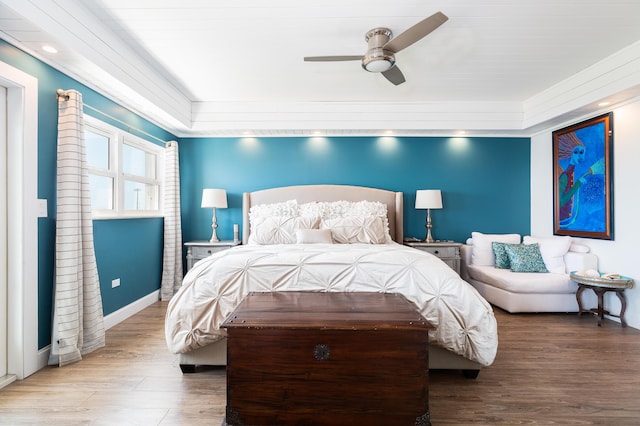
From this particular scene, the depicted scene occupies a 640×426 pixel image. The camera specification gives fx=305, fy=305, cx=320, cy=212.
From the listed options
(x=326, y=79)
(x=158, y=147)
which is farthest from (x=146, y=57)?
(x=326, y=79)

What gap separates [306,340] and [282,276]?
0.67 m

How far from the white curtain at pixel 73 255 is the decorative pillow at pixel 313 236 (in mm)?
1886

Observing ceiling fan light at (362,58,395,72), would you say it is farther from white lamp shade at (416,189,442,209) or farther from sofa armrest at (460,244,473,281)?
sofa armrest at (460,244,473,281)

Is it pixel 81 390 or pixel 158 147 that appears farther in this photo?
pixel 158 147

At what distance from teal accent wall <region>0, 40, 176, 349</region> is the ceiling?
13 cm

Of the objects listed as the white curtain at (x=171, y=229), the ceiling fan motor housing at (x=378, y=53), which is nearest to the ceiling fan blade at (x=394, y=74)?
the ceiling fan motor housing at (x=378, y=53)

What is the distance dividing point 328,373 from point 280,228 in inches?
85.0

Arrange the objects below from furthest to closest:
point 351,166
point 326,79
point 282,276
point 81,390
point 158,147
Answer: point 351,166 → point 158,147 → point 326,79 → point 282,276 → point 81,390

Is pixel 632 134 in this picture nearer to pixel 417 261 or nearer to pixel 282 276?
pixel 417 261

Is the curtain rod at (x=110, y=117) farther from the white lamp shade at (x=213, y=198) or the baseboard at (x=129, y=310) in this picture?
the baseboard at (x=129, y=310)

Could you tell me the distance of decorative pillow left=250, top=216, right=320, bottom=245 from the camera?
354 centimetres

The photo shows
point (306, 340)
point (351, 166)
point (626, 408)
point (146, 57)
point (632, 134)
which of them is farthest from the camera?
point (351, 166)

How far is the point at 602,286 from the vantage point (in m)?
3.11

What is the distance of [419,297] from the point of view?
2096 mm
